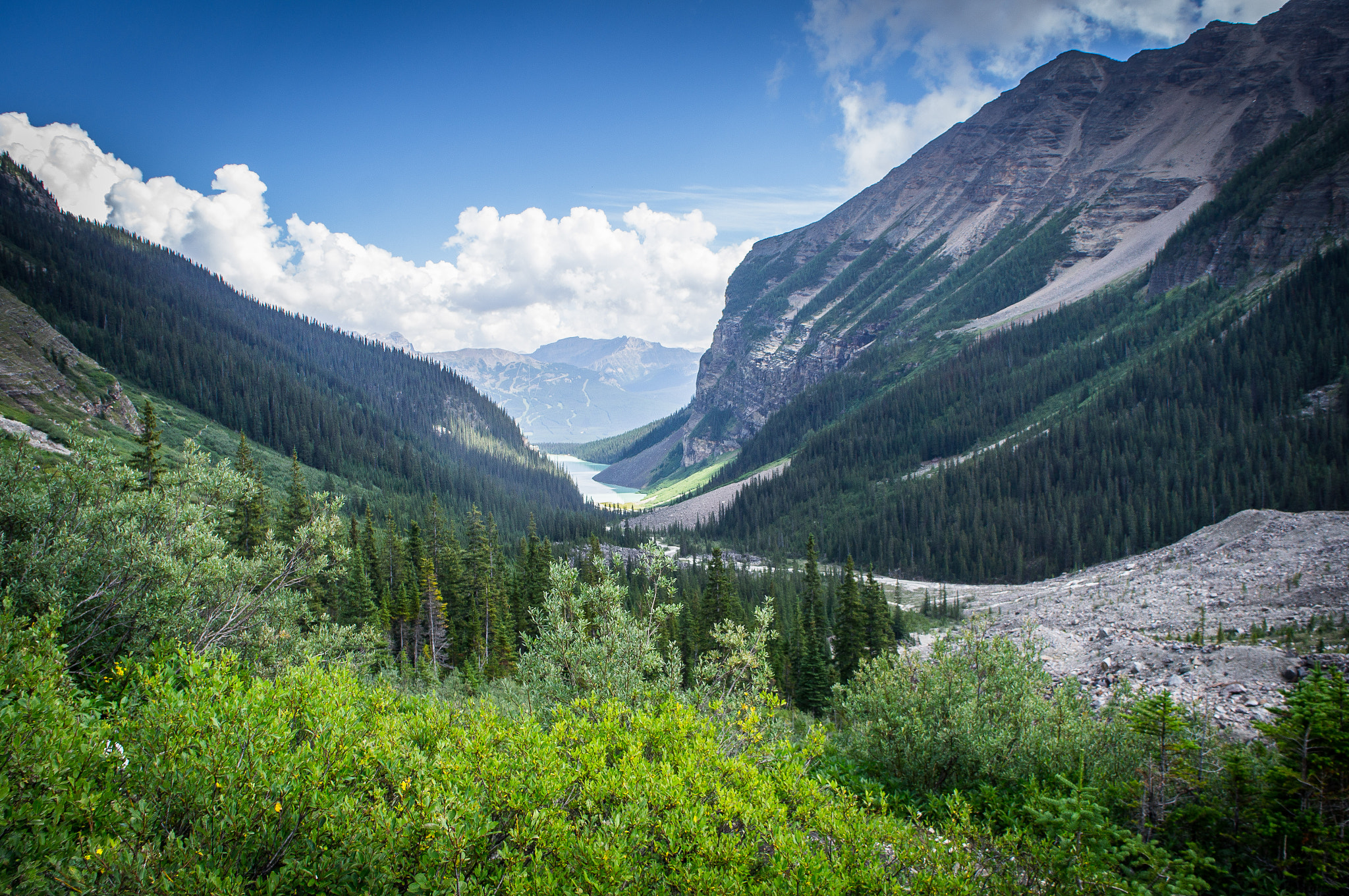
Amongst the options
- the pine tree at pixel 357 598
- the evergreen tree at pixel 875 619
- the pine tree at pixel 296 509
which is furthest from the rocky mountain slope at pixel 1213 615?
the pine tree at pixel 296 509

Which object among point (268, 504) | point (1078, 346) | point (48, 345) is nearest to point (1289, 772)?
point (268, 504)

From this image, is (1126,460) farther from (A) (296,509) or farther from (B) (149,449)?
(B) (149,449)

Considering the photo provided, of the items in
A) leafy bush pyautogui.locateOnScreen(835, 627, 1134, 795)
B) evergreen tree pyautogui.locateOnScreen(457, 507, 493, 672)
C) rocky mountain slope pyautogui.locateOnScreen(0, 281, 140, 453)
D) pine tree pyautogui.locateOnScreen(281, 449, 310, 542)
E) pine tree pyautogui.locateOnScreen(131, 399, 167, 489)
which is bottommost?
evergreen tree pyautogui.locateOnScreen(457, 507, 493, 672)

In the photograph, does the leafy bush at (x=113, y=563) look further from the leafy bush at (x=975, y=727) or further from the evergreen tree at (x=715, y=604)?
the evergreen tree at (x=715, y=604)

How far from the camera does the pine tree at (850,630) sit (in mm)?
43469

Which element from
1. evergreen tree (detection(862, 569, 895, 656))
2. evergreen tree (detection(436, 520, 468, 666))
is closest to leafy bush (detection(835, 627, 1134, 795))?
evergreen tree (detection(862, 569, 895, 656))

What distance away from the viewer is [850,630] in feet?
145

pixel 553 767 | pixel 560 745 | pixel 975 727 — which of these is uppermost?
pixel 553 767

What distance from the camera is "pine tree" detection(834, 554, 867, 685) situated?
43.5m

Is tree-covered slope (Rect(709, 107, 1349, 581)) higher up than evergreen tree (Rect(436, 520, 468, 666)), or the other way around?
tree-covered slope (Rect(709, 107, 1349, 581))

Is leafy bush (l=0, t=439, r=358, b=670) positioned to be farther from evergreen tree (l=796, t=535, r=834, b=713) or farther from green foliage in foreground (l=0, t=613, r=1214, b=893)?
evergreen tree (l=796, t=535, r=834, b=713)

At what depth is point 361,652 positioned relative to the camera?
109 feet

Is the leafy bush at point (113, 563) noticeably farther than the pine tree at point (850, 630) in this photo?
No

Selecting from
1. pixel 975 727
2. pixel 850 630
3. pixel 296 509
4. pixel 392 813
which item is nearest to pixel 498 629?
pixel 296 509
